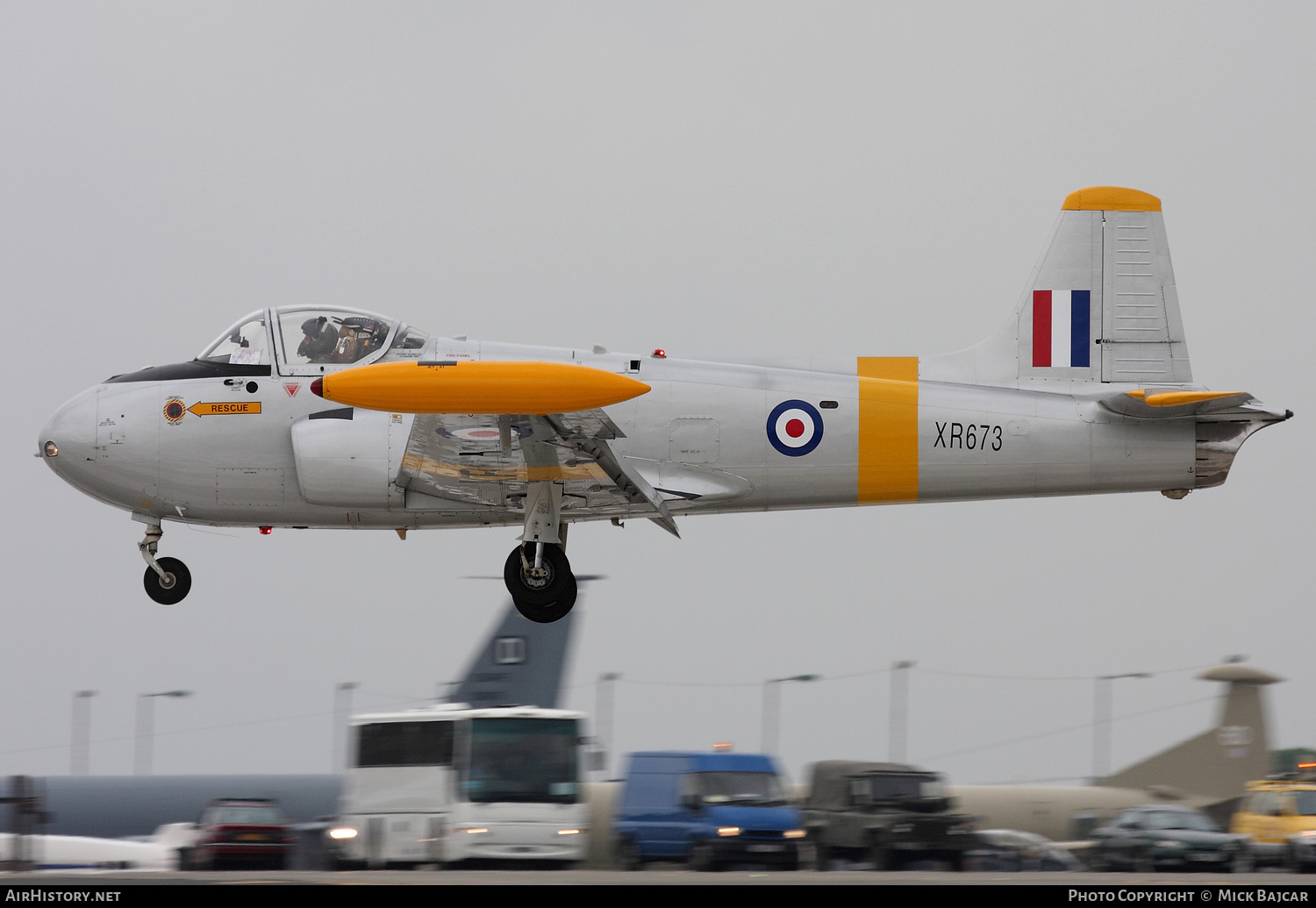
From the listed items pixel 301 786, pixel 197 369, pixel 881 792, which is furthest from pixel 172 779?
pixel 881 792

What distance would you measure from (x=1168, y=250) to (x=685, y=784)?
7755mm

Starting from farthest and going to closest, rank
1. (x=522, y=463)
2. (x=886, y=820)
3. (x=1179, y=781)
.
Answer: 1. (x=1179, y=781)
2. (x=886, y=820)
3. (x=522, y=463)

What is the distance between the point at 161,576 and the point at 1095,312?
33.6 ft

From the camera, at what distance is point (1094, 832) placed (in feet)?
57.1

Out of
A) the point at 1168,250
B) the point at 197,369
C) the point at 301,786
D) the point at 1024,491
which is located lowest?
the point at 301,786

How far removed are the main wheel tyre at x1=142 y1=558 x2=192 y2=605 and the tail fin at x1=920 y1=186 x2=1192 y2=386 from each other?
8.15 meters

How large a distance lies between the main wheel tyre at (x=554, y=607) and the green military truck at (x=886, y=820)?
4.06 metres

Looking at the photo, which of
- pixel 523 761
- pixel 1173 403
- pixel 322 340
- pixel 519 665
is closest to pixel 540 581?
pixel 523 761

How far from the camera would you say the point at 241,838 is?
1670cm

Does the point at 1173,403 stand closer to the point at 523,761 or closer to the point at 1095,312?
the point at 1095,312

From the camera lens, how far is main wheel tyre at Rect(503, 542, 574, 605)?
14.1 m

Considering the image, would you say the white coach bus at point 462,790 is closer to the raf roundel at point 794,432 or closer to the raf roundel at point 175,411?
the raf roundel at point 794,432
